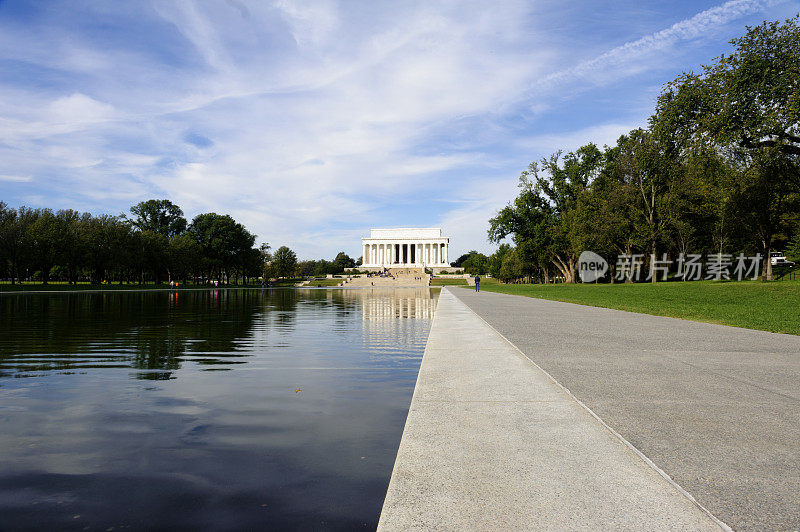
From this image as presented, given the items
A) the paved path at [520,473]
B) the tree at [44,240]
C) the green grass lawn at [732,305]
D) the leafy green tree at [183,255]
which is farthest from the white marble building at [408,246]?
the paved path at [520,473]

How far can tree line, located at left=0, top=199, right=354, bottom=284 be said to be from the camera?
202 ft

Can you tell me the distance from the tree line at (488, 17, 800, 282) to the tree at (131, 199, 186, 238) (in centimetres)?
7883

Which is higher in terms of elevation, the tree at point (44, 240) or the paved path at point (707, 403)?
the tree at point (44, 240)

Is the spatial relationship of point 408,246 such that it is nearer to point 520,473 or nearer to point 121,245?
point 121,245

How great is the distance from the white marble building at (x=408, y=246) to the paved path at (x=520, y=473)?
154m

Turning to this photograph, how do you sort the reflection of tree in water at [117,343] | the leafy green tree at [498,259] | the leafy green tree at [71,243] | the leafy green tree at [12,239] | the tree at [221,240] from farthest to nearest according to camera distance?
the leafy green tree at [498,259]
the tree at [221,240]
the leafy green tree at [71,243]
the leafy green tree at [12,239]
the reflection of tree in water at [117,343]

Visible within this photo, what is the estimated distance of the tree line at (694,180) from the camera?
2741 cm

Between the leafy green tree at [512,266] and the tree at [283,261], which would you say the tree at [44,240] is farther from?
the leafy green tree at [512,266]

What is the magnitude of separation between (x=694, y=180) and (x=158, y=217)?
108495mm

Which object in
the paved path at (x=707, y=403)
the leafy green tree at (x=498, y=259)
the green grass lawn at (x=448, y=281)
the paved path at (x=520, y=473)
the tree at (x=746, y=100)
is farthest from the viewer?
Result: the leafy green tree at (x=498, y=259)

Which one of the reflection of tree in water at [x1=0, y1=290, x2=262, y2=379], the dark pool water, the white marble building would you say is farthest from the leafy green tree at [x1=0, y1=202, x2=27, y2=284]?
the white marble building

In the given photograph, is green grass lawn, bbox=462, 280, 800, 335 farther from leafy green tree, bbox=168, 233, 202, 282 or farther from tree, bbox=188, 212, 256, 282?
tree, bbox=188, 212, 256, 282

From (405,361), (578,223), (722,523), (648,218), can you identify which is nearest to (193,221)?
(578,223)

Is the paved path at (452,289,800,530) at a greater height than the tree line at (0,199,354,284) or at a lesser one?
lesser
